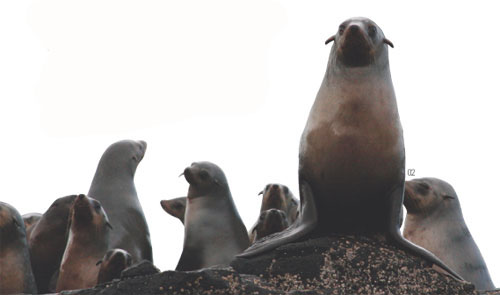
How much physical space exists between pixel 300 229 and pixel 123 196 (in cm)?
351

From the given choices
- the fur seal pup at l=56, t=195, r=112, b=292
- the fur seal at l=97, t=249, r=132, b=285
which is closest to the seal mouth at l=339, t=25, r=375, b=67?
the fur seal at l=97, t=249, r=132, b=285

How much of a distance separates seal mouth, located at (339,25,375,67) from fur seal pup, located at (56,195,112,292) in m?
2.83

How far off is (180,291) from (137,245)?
3.65 meters

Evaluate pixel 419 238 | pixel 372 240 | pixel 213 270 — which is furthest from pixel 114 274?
pixel 419 238

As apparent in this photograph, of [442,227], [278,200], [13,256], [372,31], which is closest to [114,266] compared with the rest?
[13,256]

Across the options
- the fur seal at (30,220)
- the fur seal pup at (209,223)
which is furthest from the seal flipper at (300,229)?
the fur seal at (30,220)

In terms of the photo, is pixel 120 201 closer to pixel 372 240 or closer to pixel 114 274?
pixel 114 274

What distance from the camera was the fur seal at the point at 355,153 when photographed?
708cm

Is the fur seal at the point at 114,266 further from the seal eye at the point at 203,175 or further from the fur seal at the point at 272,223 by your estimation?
the seal eye at the point at 203,175

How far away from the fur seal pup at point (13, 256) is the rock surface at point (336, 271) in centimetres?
227

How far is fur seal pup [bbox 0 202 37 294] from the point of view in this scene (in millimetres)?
8188

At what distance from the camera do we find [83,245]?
840 centimetres

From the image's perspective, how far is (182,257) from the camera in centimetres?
948

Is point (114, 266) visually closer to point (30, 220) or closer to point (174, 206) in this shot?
point (30, 220)
